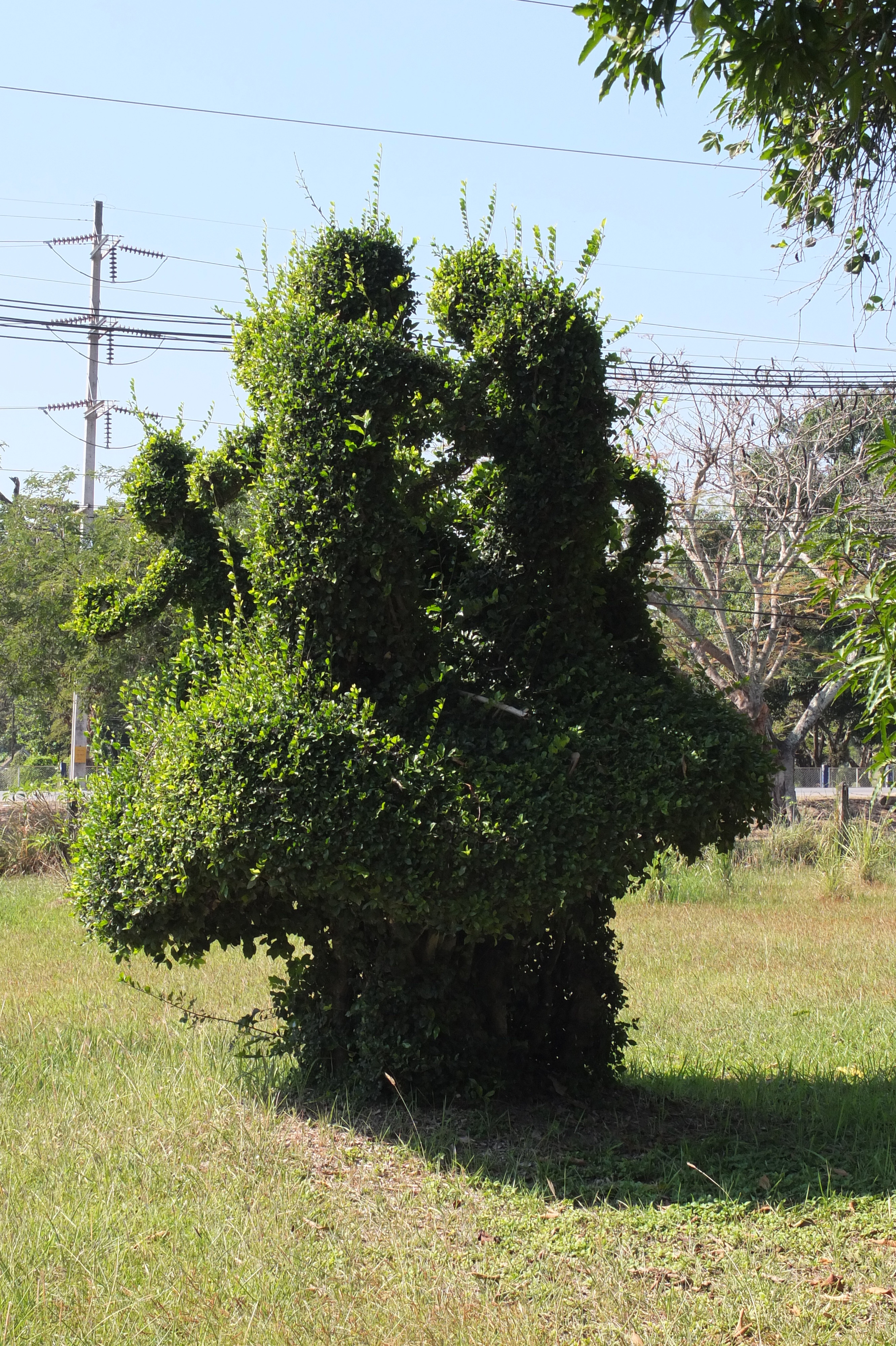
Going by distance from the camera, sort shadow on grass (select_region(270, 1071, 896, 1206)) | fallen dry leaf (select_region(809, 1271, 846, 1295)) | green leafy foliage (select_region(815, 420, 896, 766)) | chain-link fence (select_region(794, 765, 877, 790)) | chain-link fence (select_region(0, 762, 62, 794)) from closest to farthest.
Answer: fallen dry leaf (select_region(809, 1271, 846, 1295))
green leafy foliage (select_region(815, 420, 896, 766))
shadow on grass (select_region(270, 1071, 896, 1206))
chain-link fence (select_region(0, 762, 62, 794))
chain-link fence (select_region(794, 765, 877, 790))

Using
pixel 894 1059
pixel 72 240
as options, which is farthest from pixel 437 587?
pixel 72 240

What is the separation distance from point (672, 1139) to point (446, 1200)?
1.46 metres

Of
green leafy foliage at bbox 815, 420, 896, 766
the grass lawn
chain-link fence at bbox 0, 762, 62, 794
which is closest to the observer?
the grass lawn

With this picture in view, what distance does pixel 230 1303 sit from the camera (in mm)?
4078

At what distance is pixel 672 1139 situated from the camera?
233 inches

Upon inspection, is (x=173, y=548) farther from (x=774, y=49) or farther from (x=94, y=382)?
(x=94, y=382)

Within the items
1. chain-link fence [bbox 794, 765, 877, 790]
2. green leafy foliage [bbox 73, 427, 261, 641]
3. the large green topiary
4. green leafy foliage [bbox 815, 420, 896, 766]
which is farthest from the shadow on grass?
chain-link fence [bbox 794, 765, 877, 790]

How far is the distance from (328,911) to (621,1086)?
Result: 221cm

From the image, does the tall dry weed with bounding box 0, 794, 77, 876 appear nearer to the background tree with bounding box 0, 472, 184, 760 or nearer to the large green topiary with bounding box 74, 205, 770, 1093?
the background tree with bounding box 0, 472, 184, 760

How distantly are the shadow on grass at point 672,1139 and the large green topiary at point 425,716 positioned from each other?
246mm

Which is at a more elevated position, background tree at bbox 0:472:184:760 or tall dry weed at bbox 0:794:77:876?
background tree at bbox 0:472:184:760

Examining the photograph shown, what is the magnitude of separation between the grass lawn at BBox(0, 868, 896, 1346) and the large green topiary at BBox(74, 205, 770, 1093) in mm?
646

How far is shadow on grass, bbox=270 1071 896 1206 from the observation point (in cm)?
521

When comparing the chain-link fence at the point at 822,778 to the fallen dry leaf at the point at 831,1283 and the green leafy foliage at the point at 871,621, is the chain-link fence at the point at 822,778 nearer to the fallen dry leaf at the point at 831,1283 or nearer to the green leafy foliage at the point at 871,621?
the green leafy foliage at the point at 871,621
